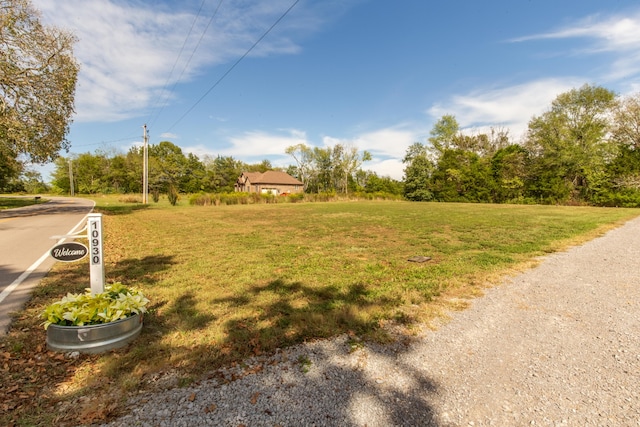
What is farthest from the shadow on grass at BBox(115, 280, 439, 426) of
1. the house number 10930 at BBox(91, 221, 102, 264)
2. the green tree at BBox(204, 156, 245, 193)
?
the green tree at BBox(204, 156, 245, 193)

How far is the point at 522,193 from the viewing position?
31141 mm

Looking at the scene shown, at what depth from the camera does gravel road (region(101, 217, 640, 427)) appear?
196cm

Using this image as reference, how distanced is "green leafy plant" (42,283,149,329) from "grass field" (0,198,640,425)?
1.15 feet

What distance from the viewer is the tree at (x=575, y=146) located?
26.6m

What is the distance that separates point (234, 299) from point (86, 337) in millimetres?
1826

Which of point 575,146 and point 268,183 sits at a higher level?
point 575,146

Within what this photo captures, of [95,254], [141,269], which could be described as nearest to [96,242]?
[95,254]

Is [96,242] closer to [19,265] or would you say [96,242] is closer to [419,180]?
[19,265]

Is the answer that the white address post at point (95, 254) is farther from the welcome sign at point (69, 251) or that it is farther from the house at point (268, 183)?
the house at point (268, 183)

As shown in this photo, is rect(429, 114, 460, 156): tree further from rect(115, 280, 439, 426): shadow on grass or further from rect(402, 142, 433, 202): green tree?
rect(115, 280, 439, 426): shadow on grass

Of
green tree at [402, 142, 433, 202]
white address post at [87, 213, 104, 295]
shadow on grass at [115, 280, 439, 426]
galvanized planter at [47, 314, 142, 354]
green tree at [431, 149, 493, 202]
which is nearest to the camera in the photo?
shadow on grass at [115, 280, 439, 426]

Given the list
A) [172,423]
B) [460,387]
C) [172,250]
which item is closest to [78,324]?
[172,423]

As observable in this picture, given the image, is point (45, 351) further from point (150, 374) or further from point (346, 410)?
point (346, 410)

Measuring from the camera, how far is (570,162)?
2742 centimetres
